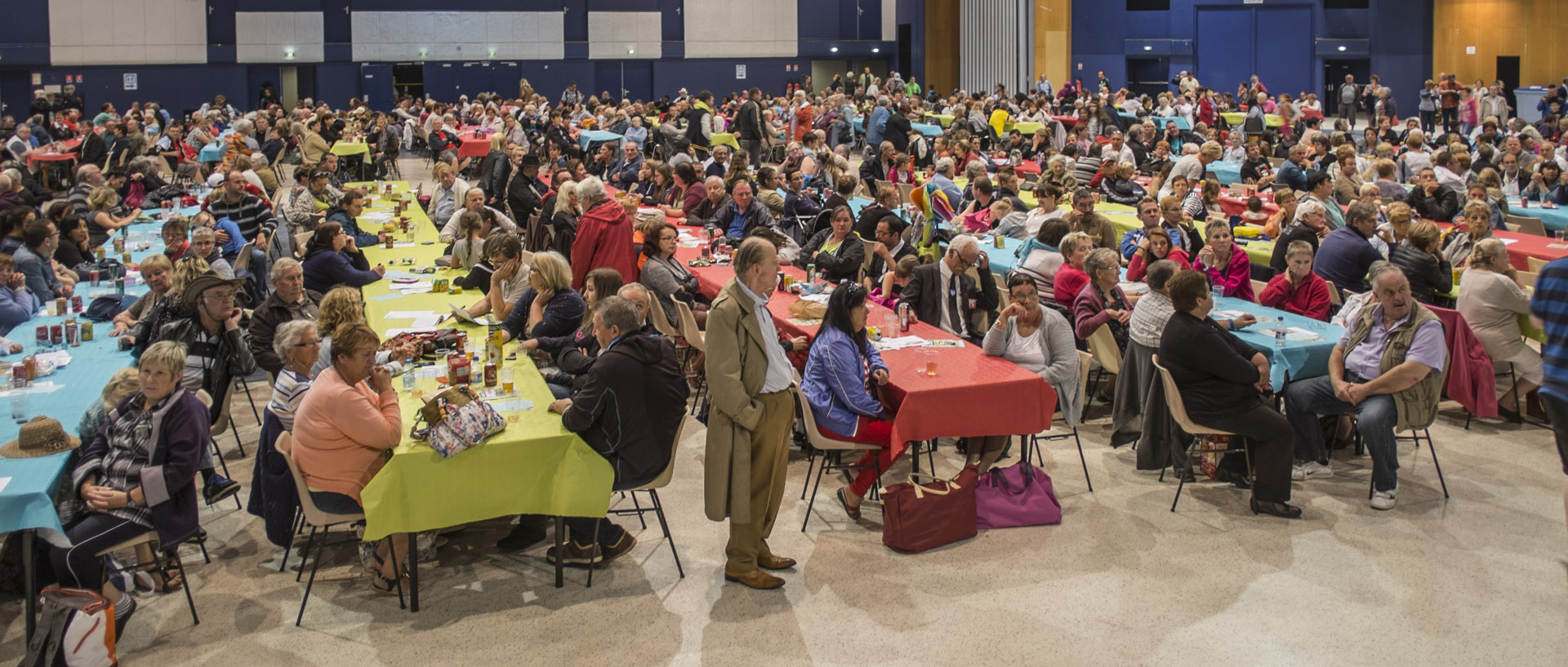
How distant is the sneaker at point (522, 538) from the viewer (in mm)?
5660

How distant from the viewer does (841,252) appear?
8562 mm

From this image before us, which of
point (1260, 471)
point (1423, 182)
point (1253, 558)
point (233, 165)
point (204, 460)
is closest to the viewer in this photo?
point (204, 460)

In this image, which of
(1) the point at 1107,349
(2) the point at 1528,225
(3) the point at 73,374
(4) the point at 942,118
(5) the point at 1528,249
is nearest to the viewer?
(3) the point at 73,374

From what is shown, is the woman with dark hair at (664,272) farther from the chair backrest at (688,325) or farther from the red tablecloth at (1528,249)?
the red tablecloth at (1528,249)

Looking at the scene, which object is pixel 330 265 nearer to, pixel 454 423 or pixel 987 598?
pixel 454 423

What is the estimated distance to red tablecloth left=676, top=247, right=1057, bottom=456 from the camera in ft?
18.6

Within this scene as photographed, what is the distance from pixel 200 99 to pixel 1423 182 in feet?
98.3

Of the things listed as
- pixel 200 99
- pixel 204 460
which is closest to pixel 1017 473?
pixel 204 460

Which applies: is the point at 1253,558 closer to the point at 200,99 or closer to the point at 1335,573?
the point at 1335,573

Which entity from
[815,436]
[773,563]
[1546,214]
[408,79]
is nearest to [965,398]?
[815,436]

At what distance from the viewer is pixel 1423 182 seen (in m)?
10.6

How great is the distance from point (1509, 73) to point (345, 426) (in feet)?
98.9

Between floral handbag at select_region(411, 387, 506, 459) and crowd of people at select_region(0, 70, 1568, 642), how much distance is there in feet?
0.53

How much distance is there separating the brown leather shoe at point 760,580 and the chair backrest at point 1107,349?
2.75 metres
